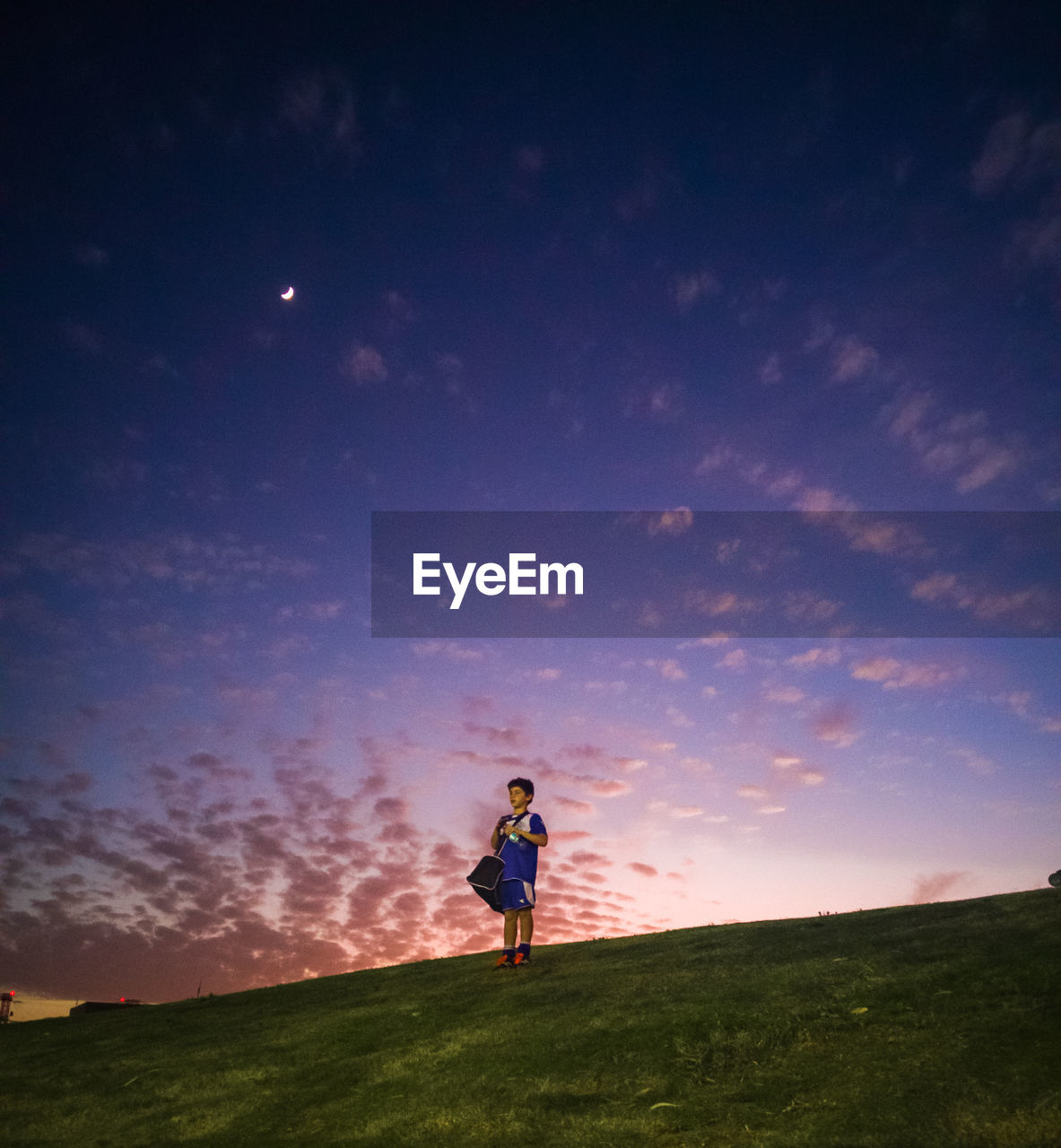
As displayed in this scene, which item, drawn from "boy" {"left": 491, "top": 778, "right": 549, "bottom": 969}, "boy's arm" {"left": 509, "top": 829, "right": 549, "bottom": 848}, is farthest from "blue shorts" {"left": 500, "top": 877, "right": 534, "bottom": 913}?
"boy's arm" {"left": 509, "top": 829, "right": 549, "bottom": 848}

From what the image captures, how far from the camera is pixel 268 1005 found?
13188 mm

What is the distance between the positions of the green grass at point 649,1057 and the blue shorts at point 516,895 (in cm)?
91

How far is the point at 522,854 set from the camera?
1263cm

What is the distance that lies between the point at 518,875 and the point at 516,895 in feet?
0.94

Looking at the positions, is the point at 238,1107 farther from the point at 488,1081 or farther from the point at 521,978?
the point at 521,978

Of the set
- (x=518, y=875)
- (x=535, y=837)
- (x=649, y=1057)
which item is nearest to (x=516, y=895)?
(x=518, y=875)

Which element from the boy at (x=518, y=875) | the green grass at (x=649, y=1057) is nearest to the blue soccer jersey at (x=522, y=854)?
the boy at (x=518, y=875)

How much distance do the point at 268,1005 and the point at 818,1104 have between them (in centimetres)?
1046

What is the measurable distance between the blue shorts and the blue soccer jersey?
0.17ft

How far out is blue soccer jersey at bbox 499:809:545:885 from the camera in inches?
492

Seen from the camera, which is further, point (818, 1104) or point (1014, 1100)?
point (818, 1104)

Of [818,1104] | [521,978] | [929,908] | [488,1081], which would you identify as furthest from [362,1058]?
[929,908]

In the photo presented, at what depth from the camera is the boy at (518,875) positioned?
40.5ft

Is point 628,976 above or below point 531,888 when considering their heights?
below
